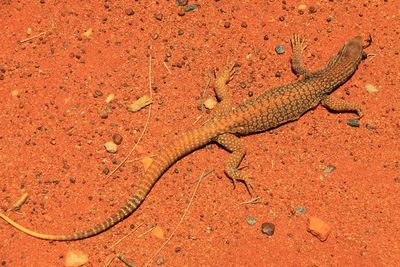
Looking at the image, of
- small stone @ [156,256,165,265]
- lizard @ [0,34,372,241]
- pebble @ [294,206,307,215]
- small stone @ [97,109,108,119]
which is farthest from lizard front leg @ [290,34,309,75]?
small stone @ [156,256,165,265]

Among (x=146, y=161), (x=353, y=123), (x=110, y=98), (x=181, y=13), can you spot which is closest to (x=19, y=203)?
(x=146, y=161)

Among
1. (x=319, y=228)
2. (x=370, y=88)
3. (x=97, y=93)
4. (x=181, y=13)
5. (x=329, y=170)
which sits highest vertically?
(x=181, y=13)

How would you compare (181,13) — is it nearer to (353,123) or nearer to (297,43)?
(297,43)

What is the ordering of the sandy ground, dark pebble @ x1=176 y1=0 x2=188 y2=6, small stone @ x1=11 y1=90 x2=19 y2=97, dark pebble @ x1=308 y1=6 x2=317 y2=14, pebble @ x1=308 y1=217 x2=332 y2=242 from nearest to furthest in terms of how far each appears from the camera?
pebble @ x1=308 y1=217 x2=332 y2=242
the sandy ground
small stone @ x1=11 y1=90 x2=19 y2=97
dark pebble @ x1=308 y1=6 x2=317 y2=14
dark pebble @ x1=176 y1=0 x2=188 y2=6

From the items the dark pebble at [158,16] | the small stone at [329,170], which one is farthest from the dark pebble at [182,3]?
the small stone at [329,170]

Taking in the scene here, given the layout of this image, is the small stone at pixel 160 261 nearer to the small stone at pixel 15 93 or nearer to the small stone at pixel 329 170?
the small stone at pixel 329 170

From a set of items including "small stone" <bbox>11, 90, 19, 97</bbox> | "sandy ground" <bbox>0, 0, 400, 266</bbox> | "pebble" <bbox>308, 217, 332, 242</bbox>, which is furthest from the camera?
"small stone" <bbox>11, 90, 19, 97</bbox>

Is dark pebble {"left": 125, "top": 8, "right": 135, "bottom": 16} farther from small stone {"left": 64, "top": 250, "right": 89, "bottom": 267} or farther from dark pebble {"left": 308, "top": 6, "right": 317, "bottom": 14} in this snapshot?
small stone {"left": 64, "top": 250, "right": 89, "bottom": 267}
